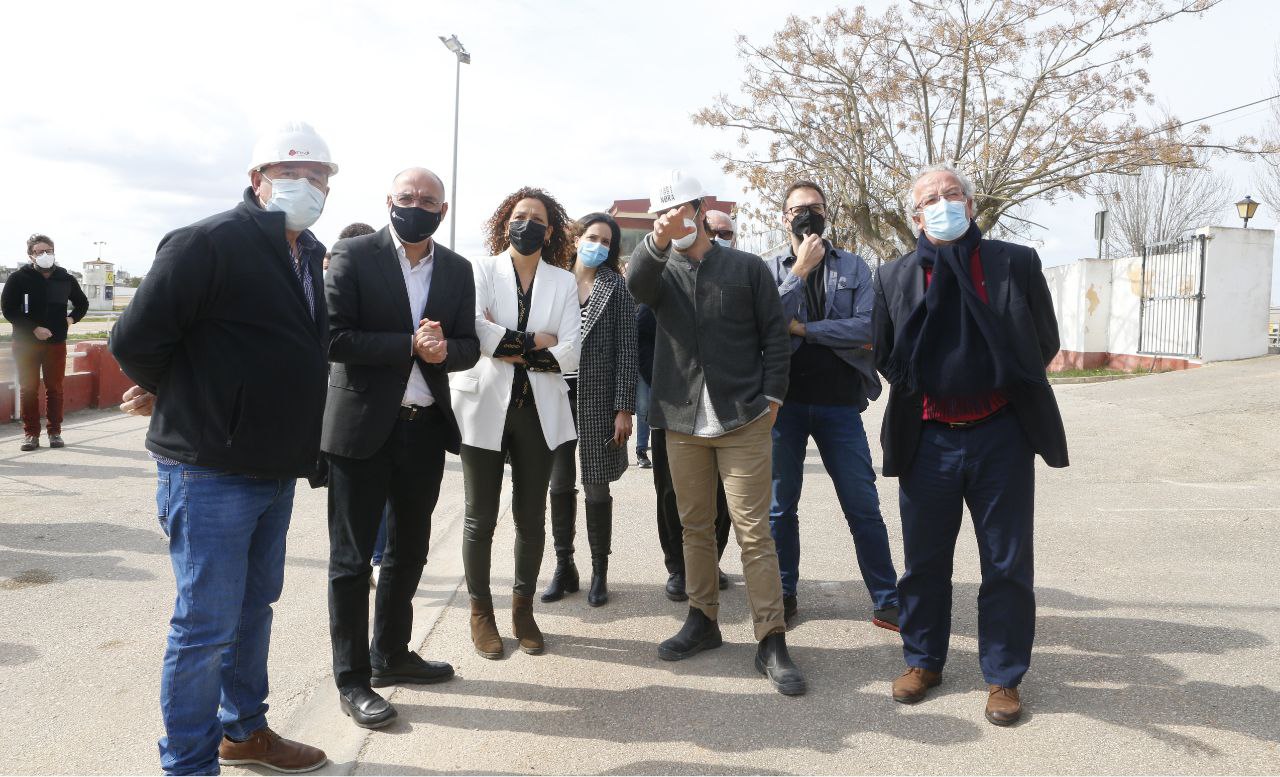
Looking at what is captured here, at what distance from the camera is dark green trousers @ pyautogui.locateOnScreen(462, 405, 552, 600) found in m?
3.94

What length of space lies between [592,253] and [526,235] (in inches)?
24.3

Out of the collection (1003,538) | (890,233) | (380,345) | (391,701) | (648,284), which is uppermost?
(890,233)

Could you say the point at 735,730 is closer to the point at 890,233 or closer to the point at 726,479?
the point at 726,479

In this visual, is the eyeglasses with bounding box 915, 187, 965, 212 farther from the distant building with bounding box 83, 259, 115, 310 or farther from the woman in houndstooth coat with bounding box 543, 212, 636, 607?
the distant building with bounding box 83, 259, 115, 310

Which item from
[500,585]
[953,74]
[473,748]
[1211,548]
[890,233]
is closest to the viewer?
[473,748]

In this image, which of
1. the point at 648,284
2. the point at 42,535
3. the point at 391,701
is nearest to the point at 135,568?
the point at 42,535

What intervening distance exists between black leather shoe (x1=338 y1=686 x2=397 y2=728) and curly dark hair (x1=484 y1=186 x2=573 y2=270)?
216 cm

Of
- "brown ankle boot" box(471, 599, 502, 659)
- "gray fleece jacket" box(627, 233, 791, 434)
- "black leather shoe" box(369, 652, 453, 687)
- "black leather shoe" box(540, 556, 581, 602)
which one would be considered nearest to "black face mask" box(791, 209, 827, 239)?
"gray fleece jacket" box(627, 233, 791, 434)

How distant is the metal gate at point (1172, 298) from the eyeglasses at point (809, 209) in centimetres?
1417

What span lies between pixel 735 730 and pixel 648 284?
6.09ft

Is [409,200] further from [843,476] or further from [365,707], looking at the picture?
[843,476]

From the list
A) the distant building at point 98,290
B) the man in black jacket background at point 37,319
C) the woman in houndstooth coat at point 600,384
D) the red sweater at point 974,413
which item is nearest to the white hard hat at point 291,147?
the woman in houndstooth coat at point 600,384

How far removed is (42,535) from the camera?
5.85m

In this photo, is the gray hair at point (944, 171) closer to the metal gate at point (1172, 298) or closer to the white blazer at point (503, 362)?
the white blazer at point (503, 362)
